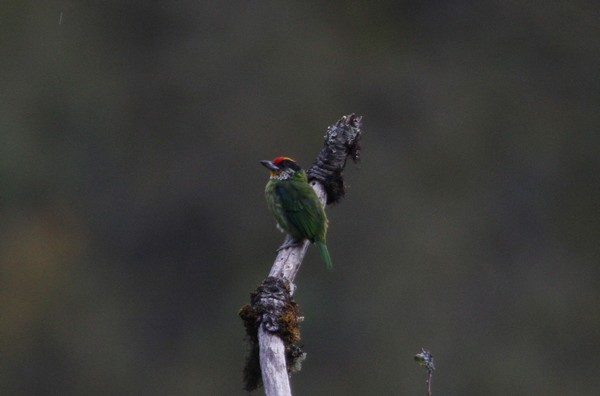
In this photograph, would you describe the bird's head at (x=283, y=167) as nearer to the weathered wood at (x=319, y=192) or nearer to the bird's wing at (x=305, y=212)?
the bird's wing at (x=305, y=212)

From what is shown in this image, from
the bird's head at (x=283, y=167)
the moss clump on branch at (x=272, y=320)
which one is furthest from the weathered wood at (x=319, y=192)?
the bird's head at (x=283, y=167)

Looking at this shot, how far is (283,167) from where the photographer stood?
4938 millimetres

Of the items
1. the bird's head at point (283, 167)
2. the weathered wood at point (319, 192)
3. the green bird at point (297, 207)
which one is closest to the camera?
the weathered wood at point (319, 192)

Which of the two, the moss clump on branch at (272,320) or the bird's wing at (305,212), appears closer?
the moss clump on branch at (272,320)

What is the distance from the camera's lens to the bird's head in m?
4.84

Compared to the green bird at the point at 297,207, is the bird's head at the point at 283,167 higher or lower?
higher

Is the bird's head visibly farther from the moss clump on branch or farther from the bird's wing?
the moss clump on branch

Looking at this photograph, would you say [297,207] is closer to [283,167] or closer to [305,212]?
[305,212]

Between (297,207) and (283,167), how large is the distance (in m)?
0.40

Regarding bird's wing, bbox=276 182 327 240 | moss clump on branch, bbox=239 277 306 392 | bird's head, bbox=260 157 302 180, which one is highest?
bird's head, bbox=260 157 302 180

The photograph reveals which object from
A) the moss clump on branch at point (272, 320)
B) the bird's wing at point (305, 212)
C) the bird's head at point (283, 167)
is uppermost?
the bird's head at point (283, 167)

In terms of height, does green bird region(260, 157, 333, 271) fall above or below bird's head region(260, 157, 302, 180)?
below

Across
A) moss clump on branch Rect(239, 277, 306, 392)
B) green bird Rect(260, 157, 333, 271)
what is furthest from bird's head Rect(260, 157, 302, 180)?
moss clump on branch Rect(239, 277, 306, 392)

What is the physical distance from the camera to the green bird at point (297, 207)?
4.53 meters
